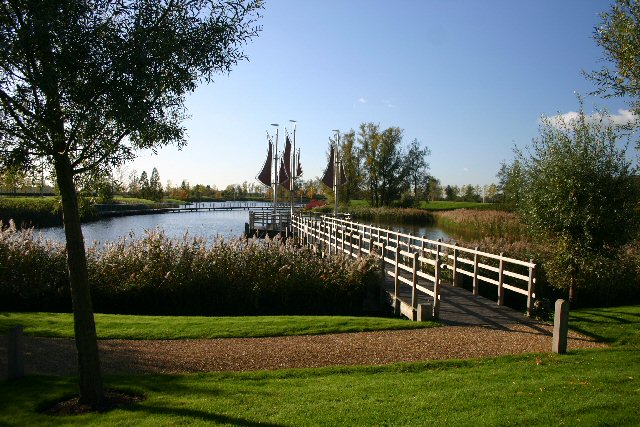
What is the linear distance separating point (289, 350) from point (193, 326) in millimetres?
2787

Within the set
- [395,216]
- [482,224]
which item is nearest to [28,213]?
[395,216]

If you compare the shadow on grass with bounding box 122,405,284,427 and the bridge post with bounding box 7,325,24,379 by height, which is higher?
the bridge post with bounding box 7,325,24,379

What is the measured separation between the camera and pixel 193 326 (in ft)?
36.9

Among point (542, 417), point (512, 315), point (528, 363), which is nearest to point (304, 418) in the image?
point (542, 417)

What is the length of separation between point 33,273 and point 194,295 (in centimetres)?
434

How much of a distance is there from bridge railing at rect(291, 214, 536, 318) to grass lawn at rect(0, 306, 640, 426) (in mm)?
3747

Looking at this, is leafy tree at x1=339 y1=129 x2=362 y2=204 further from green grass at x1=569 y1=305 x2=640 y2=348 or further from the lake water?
green grass at x1=569 y1=305 x2=640 y2=348

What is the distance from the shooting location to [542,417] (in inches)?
232

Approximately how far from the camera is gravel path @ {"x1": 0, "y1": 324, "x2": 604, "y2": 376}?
856cm

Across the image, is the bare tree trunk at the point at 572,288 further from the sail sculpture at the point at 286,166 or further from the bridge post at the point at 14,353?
the sail sculpture at the point at 286,166

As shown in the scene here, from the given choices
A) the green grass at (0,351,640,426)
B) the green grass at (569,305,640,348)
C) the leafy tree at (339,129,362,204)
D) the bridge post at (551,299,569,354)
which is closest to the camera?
the green grass at (0,351,640,426)

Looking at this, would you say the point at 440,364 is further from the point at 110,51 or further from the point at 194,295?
the point at 194,295

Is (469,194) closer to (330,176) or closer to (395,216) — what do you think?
(395,216)

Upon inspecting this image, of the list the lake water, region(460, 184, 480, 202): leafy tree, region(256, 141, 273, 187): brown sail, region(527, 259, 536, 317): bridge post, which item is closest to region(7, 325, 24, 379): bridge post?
region(527, 259, 536, 317): bridge post
